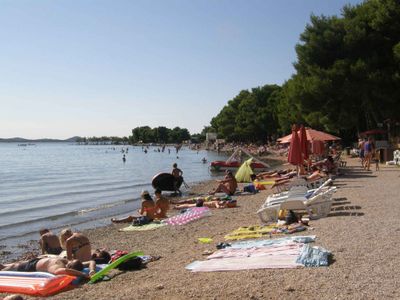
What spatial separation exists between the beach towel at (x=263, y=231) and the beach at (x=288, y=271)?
0.90 feet

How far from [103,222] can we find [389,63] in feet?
71.2

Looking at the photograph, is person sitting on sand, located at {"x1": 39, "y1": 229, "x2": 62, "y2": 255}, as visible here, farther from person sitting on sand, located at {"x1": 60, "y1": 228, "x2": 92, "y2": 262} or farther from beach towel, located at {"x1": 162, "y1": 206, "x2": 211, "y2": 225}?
beach towel, located at {"x1": 162, "y1": 206, "x2": 211, "y2": 225}

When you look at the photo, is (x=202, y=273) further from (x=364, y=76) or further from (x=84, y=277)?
(x=364, y=76)

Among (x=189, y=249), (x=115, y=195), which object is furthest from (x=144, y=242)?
(x=115, y=195)

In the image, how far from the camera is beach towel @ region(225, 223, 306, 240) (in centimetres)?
924

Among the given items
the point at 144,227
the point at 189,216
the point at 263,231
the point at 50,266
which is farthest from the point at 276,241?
the point at 189,216

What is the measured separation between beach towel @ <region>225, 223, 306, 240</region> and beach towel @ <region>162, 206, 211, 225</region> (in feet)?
10.6

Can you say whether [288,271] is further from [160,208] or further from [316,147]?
[316,147]

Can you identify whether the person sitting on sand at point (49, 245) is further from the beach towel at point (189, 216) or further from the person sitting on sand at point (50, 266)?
the beach towel at point (189, 216)

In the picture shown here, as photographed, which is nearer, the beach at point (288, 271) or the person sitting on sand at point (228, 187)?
the beach at point (288, 271)

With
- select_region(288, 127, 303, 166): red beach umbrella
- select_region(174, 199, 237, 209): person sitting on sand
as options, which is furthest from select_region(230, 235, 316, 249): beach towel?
select_region(288, 127, 303, 166): red beach umbrella

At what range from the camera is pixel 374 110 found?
32188 mm

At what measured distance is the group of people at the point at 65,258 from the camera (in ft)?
24.3

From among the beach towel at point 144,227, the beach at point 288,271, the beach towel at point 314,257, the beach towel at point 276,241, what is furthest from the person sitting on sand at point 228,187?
the beach towel at point 314,257
